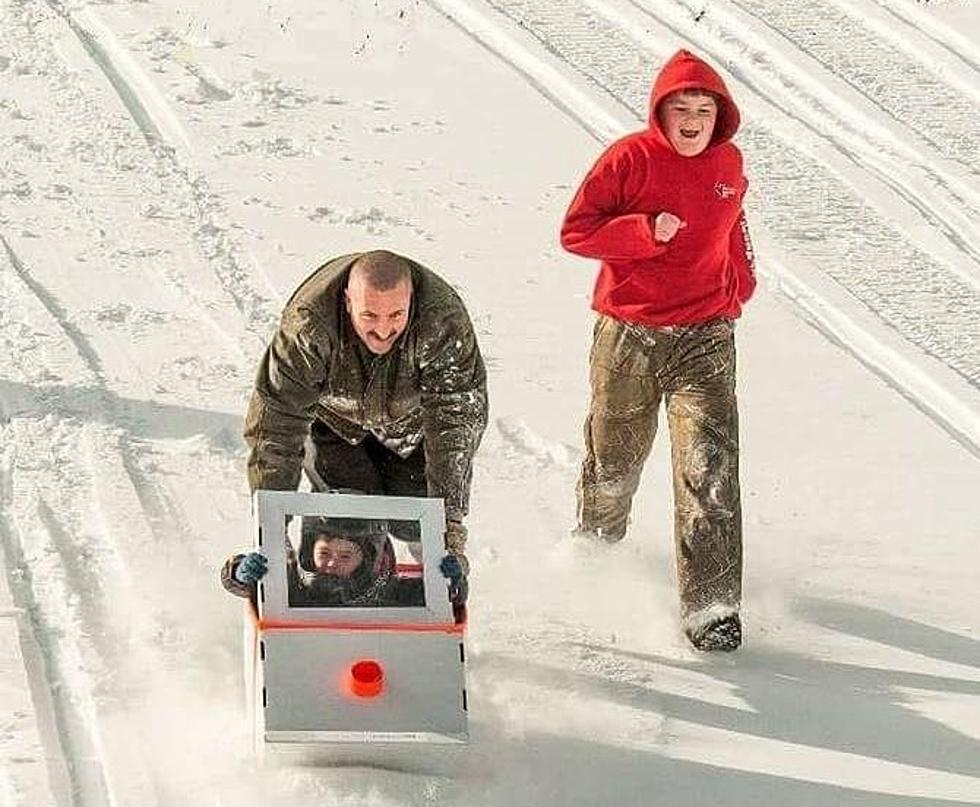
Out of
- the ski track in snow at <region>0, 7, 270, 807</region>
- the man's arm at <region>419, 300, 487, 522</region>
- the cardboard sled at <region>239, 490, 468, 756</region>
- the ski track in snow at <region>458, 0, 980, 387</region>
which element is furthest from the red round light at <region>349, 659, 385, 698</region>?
the ski track in snow at <region>458, 0, 980, 387</region>

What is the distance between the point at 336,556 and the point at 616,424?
136cm

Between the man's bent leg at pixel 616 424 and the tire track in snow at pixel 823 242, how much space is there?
182 centimetres

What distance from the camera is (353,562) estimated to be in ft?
18.4

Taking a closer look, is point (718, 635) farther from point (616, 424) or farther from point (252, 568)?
point (252, 568)

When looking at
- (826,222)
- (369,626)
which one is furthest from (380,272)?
(826,222)

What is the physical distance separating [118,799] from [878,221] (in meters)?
5.56

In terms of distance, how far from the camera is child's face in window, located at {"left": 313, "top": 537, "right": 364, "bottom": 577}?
18.3 ft

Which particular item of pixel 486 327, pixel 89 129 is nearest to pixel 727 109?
pixel 486 327

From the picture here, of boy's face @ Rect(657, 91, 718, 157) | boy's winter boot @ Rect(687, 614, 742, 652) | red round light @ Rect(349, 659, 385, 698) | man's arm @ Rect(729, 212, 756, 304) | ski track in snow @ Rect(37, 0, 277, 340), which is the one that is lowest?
boy's winter boot @ Rect(687, 614, 742, 652)

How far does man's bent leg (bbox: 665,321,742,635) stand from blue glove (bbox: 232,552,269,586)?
148cm

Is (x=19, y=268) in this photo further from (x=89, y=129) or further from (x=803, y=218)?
(x=803, y=218)

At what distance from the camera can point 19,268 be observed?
8.84 metres

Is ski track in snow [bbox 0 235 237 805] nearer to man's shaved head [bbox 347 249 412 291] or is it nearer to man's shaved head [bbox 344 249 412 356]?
man's shaved head [bbox 344 249 412 356]

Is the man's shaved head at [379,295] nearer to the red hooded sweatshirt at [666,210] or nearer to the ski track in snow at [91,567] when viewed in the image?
the red hooded sweatshirt at [666,210]
